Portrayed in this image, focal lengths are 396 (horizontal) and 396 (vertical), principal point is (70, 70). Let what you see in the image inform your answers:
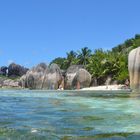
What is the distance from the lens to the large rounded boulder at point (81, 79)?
167 ft

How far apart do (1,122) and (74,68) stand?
154 ft

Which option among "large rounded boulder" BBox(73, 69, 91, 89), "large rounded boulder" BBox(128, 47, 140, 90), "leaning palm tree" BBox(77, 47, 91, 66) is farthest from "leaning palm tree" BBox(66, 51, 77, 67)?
"large rounded boulder" BBox(128, 47, 140, 90)

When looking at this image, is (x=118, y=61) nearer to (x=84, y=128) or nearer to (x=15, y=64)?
(x=15, y=64)

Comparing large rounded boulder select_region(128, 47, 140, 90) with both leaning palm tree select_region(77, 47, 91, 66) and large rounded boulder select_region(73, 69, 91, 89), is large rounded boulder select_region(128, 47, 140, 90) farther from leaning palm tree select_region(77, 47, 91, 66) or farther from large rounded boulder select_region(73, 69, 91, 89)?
leaning palm tree select_region(77, 47, 91, 66)

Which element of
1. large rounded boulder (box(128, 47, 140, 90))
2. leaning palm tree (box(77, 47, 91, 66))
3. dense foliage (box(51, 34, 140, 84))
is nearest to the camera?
large rounded boulder (box(128, 47, 140, 90))

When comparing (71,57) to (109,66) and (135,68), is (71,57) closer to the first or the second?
(109,66)

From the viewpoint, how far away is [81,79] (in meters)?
51.1

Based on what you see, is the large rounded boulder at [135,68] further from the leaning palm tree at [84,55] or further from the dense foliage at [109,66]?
the leaning palm tree at [84,55]

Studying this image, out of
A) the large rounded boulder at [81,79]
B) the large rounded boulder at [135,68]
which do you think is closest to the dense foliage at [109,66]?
the large rounded boulder at [81,79]

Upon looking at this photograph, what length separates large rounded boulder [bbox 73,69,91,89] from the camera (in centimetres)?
5091

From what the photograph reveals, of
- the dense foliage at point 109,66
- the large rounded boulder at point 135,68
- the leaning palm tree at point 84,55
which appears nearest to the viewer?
the large rounded boulder at point 135,68

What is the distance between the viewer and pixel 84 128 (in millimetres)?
7426

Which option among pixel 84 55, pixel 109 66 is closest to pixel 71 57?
pixel 84 55

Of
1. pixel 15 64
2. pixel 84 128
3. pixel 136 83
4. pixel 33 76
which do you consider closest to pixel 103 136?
pixel 84 128
